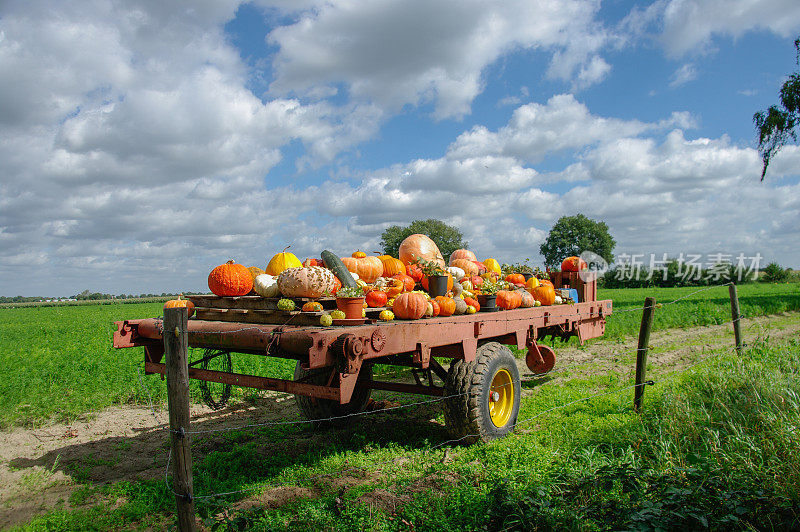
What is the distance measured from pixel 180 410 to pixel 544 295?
5484 millimetres

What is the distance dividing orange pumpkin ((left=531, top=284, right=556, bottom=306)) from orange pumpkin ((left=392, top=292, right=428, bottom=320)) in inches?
123

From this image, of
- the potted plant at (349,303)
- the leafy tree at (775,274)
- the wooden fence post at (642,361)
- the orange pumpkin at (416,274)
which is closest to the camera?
the potted plant at (349,303)

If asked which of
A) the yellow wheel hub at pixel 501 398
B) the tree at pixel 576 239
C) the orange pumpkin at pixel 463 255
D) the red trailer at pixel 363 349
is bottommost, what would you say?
the yellow wheel hub at pixel 501 398

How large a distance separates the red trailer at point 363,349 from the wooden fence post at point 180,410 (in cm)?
69

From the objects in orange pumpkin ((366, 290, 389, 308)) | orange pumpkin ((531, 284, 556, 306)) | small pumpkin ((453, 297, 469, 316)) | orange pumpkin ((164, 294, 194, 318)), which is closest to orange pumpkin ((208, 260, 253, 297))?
orange pumpkin ((164, 294, 194, 318))

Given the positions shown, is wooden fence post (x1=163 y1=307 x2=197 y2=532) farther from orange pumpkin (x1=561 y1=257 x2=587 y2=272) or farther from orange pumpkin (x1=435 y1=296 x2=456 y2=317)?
orange pumpkin (x1=561 y1=257 x2=587 y2=272)

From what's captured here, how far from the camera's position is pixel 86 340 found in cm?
1532

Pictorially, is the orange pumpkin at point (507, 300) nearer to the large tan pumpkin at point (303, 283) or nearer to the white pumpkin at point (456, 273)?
the white pumpkin at point (456, 273)

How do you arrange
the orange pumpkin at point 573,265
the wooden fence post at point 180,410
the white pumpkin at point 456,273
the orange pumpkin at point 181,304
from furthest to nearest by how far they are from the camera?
the orange pumpkin at point 573,265, the white pumpkin at point 456,273, the orange pumpkin at point 181,304, the wooden fence post at point 180,410

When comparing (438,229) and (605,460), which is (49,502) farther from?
(438,229)

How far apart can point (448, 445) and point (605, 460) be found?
5.30 feet

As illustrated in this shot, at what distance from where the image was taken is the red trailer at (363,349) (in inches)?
145

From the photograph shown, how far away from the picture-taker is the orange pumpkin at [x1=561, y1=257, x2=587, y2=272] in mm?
8625

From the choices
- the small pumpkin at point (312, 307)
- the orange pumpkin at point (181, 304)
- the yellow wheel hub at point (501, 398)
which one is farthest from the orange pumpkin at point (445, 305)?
the orange pumpkin at point (181, 304)
